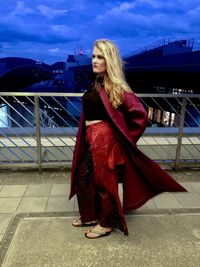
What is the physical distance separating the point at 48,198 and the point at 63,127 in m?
1.60

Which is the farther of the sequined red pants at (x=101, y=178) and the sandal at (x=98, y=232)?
the sandal at (x=98, y=232)

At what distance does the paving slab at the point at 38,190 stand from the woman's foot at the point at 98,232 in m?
0.97

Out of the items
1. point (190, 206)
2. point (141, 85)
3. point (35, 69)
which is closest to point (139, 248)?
point (190, 206)

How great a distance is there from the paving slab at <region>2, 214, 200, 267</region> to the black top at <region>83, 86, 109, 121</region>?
1.06 meters

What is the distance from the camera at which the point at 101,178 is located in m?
2.16

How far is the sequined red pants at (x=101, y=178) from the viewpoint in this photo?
2.10m

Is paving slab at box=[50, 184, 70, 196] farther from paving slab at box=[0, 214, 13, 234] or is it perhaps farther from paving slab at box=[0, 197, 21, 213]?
paving slab at box=[0, 214, 13, 234]

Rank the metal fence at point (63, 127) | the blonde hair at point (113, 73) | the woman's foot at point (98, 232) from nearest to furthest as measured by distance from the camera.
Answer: the blonde hair at point (113, 73), the woman's foot at point (98, 232), the metal fence at point (63, 127)

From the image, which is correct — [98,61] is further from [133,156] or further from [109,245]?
[109,245]

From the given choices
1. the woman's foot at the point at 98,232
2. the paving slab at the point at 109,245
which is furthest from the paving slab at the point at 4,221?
the woman's foot at the point at 98,232

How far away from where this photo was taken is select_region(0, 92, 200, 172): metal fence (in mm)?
3619

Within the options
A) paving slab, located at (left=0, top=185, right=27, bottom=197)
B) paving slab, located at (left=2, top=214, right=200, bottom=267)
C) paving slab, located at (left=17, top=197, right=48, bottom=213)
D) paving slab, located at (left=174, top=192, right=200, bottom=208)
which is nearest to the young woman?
paving slab, located at (left=2, top=214, right=200, bottom=267)

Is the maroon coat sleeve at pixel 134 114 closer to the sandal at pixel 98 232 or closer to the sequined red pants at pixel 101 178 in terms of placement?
the sequined red pants at pixel 101 178

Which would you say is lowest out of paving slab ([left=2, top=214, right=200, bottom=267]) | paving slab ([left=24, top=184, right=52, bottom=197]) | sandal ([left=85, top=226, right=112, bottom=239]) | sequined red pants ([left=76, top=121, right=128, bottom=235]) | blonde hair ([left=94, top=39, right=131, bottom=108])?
paving slab ([left=2, top=214, right=200, bottom=267])
